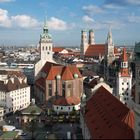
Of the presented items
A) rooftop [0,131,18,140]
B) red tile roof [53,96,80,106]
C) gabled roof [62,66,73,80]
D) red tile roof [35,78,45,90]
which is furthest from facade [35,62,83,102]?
rooftop [0,131,18,140]

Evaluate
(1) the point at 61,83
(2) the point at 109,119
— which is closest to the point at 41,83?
(1) the point at 61,83

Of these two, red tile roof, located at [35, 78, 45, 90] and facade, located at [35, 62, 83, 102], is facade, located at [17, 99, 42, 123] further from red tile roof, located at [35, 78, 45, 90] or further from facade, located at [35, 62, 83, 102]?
red tile roof, located at [35, 78, 45, 90]

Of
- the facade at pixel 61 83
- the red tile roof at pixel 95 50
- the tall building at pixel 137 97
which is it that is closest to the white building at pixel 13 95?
the facade at pixel 61 83

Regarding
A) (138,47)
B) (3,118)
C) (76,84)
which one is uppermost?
(138,47)

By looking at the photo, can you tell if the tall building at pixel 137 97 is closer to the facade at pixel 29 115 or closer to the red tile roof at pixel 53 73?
the facade at pixel 29 115

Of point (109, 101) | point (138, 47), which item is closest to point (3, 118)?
point (109, 101)

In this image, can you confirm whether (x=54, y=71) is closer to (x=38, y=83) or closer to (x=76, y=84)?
(x=76, y=84)

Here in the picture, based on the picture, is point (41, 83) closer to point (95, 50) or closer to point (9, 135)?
point (9, 135)
